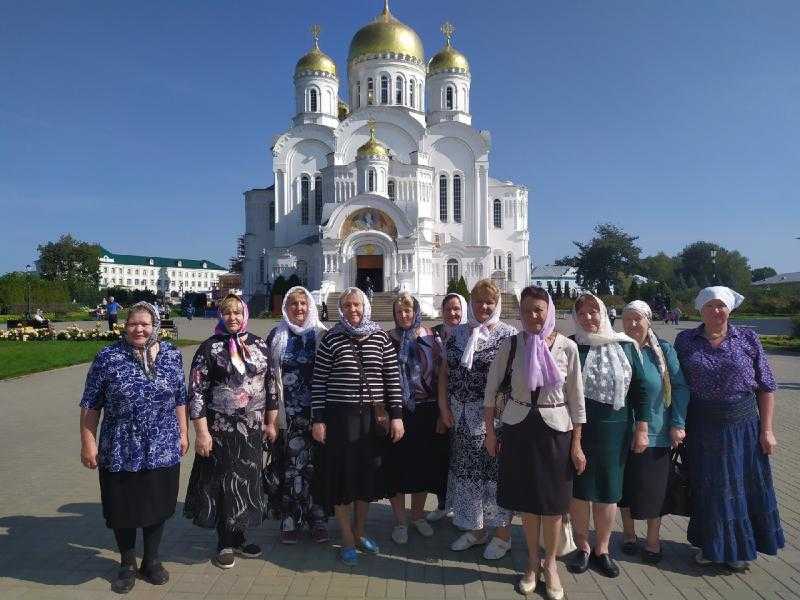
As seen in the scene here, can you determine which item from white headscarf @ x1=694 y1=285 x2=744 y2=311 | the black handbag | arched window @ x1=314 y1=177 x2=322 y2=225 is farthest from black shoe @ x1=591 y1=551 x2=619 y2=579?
arched window @ x1=314 y1=177 x2=322 y2=225

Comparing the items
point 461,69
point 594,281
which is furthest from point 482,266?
point 594,281

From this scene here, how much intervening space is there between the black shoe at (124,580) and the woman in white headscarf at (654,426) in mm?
3322

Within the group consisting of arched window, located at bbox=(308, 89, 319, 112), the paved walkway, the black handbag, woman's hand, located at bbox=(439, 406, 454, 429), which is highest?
arched window, located at bbox=(308, 89, 319, 112)

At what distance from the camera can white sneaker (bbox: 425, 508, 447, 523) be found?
16.0 feet

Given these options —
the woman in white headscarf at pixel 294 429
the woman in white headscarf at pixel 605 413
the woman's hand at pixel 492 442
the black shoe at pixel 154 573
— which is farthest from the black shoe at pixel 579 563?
the black shoe at pixel 154 573

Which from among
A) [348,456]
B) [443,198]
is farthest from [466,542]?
[443,198]

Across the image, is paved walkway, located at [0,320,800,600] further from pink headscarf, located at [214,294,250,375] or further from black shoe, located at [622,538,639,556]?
pink headscarf, located at [214,294,250,375]

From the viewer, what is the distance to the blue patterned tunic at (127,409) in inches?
144

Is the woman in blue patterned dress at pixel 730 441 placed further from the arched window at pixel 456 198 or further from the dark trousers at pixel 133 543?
the arched window at pixel 456 198

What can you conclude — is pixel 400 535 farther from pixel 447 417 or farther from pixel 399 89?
pixel 399 89

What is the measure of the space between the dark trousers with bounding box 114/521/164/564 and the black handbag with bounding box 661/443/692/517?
3.50m

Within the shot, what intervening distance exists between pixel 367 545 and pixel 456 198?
35.7m

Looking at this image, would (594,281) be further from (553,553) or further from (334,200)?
(553,553)

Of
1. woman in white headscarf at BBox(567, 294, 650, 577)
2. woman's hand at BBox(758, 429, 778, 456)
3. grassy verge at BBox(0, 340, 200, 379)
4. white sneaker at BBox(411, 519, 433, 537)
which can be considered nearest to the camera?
woman in white headscarf at BBox(567, 294, 650, 577)
